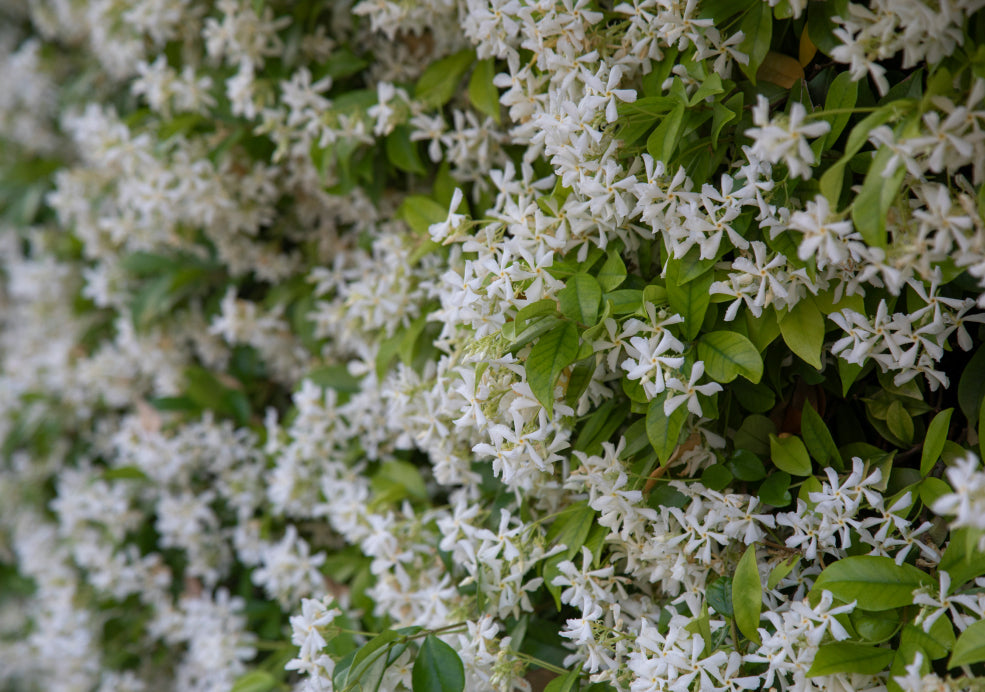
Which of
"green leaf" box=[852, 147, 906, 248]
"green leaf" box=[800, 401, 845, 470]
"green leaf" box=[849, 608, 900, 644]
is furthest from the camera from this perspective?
"green leaf" box=[800, 401, 845, 470]

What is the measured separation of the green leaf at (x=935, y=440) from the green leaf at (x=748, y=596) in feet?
0.82

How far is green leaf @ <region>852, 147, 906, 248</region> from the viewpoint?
763 mm

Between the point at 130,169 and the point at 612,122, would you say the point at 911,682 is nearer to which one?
the point at 612,122

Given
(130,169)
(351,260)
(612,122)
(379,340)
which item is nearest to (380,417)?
(379,340)

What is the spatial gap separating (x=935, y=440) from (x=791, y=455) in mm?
176

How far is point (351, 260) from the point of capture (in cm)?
161

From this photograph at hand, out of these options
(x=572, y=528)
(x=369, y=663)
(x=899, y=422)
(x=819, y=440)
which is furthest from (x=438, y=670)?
(x=899, y=422)

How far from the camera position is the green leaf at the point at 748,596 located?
0.92 meters

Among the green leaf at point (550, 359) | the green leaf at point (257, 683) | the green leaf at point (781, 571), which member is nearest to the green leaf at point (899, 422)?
the green leaf at point (781, 571)

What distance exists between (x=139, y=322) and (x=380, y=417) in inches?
34.5

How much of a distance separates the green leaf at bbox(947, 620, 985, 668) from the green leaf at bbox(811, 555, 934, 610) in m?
0.07

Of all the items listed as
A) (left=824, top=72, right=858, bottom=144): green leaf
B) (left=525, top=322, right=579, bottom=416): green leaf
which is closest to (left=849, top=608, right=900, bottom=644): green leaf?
(left=525, top=322, right=579, bottom=416): green leaf

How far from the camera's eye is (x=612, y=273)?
3.26 ft

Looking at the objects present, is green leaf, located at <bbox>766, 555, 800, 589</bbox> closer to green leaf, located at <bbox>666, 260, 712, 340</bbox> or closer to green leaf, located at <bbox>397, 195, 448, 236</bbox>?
green leaf, located at <bbox>666, 260, 712, 340</bbox>
